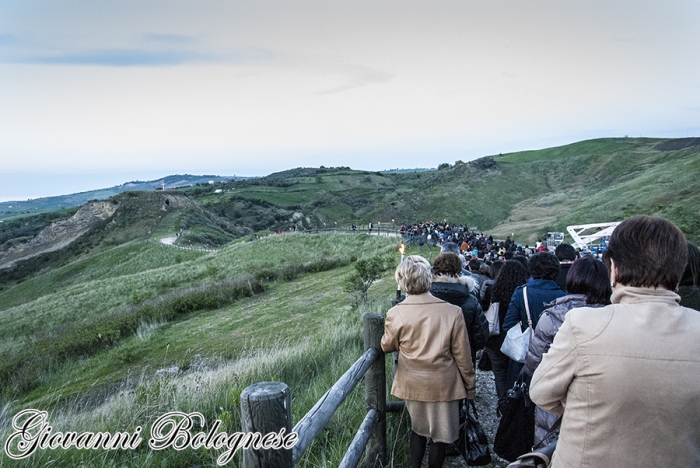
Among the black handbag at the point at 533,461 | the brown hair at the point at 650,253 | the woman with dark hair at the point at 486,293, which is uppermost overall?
the brown hair at the point at 650,253

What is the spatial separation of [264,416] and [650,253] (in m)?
1.88

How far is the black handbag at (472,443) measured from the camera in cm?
368

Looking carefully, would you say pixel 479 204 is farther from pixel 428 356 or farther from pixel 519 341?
pixel 428 356

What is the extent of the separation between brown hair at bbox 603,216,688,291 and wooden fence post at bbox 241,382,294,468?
166 cm

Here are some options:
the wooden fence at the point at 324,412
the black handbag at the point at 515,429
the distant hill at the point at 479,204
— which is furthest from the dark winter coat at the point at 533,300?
the distant hill at the point at 479,204

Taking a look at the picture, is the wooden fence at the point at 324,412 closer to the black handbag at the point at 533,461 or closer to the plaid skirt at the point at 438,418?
the plaid skirt at the point at 438,418

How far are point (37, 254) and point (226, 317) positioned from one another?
→ 209 ft

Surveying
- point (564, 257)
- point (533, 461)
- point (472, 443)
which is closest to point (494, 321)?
point (472, 443)

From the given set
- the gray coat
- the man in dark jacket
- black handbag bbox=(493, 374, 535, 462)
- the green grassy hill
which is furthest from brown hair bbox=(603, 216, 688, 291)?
the green grassy hill

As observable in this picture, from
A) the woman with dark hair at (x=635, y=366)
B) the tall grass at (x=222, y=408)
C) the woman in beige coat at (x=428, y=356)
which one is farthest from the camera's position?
the tall grass at (x=222, y=408)

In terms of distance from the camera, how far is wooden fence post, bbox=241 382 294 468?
6.00 ft

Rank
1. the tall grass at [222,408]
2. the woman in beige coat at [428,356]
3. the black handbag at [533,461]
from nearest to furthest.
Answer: the black handbag at [533,461], the woman in beige coat at [428,356], the tall grass at [222,408]

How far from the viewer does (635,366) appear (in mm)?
1625

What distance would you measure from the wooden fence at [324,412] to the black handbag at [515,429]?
1044mm
